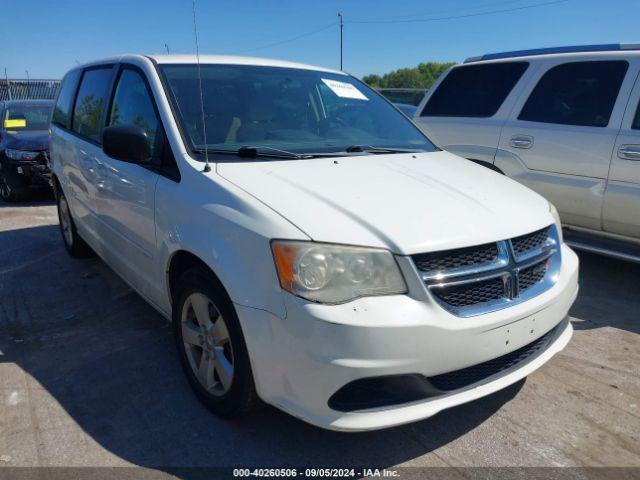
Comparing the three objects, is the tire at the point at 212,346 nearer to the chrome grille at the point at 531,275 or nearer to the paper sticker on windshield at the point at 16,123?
the chrome grille at the point at 531,275

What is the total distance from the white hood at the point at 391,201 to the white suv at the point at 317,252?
0.01m

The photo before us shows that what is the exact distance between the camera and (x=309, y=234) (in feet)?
7.10

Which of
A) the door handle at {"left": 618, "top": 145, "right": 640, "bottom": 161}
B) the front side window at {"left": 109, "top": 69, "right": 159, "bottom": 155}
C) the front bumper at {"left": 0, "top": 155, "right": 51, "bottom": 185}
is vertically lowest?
the front bumper at {"left": 0, "top": 155, "right": 51, "bottom": 185}

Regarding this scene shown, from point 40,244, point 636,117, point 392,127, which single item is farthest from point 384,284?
point 40,244

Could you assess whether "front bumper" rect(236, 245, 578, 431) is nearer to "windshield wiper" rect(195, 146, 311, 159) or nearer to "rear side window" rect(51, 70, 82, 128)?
"windshield wiper" rect(195, 146, 311, 159)

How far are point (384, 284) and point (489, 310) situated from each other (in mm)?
486

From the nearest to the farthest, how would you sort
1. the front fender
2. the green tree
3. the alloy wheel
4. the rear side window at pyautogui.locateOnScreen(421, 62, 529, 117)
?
the front fender < the alloy wheel < the rear side window at pyautogui.locateOnScreen(421, 62, 529, 117) < the green tree

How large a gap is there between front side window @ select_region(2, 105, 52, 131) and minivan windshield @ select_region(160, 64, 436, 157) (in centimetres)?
707

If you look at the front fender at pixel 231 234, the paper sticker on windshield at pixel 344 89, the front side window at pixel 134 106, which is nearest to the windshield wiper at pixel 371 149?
the paper sticker on windshield at pixel 344 89

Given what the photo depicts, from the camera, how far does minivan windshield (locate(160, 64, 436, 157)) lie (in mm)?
3051

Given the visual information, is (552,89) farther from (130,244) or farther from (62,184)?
(62,184)

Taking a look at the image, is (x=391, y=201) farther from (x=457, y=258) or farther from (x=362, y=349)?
(x=362, y=349)

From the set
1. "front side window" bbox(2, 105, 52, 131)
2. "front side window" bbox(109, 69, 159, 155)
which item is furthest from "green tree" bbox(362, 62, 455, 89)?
"front side window" bbox(109, 69, 159, 155)

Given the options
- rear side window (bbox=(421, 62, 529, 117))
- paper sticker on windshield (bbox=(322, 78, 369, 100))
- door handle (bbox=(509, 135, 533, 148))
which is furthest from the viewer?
rear side window (bbox=(421, 62, 529, 117))
